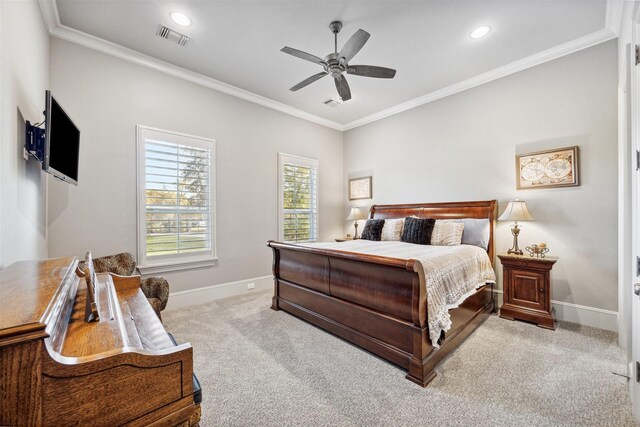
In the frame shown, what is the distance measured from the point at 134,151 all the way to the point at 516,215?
4667 millimetres

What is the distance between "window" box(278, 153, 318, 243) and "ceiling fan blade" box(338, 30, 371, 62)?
98.9 inches

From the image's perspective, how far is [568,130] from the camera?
3242 mm

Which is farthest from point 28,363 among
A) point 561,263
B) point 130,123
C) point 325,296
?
point 561,263

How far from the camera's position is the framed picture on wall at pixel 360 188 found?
17.9 ft

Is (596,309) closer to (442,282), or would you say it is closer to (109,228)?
(442,282)

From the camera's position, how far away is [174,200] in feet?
12.1

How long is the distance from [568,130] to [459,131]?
4.16 ft

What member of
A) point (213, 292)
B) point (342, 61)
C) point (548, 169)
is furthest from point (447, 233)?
point (213, 292)

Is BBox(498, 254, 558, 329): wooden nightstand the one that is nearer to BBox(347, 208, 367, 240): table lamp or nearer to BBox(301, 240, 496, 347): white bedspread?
BBox(301, 240, 496, 347): white bedspread

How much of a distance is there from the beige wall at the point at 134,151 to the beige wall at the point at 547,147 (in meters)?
2.40

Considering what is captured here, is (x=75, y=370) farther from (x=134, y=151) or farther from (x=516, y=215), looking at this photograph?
(x=516, y=215)

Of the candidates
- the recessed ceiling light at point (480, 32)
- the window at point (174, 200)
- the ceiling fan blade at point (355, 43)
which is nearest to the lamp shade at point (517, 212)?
→ the recessed ceiling light at point (480, 32)

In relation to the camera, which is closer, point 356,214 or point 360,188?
point 356,214

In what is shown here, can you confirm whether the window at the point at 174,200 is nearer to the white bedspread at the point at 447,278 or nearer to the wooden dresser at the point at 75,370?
the wooden dresser at the point at 75,370
